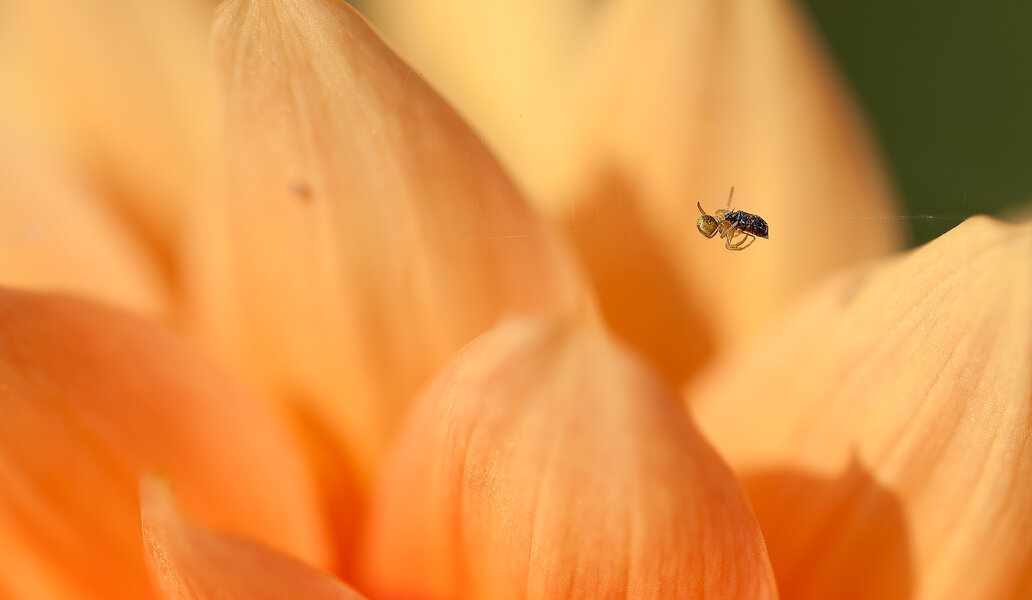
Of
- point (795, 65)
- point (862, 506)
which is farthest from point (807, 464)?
point (795, 65)

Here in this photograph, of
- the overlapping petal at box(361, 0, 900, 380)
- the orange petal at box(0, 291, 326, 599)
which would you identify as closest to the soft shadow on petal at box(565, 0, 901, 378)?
the overlapping petal at box(361, 0, 900, 380)

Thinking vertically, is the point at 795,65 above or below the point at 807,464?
above

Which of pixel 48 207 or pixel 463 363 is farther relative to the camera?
pixel 48 207

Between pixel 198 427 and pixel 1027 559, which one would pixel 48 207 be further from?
pixel 1027 559

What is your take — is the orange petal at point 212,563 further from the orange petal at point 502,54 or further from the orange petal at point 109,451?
the orange petal at point 502,54

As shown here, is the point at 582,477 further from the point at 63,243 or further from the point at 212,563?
the point at 63,243

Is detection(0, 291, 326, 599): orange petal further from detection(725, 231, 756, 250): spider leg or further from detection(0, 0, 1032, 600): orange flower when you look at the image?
detection(725, 231, 756, 250): spider leg
